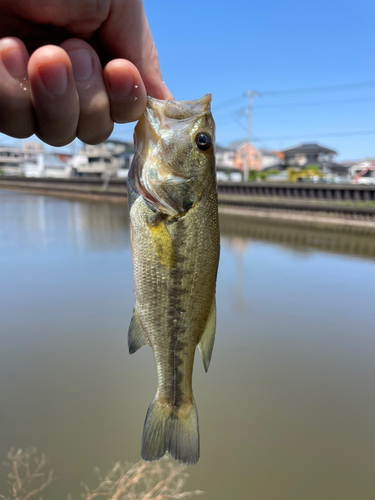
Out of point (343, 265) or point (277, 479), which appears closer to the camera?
point (277, 479)

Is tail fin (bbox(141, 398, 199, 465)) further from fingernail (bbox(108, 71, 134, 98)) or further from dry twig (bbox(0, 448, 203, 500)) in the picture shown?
dry twig (bbox(0, 448, 203, 500))

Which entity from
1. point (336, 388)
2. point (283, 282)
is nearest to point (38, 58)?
point (336, 388)

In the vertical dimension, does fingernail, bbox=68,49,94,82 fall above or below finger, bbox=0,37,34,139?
above

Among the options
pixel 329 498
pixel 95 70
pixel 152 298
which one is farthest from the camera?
pixel 329 498

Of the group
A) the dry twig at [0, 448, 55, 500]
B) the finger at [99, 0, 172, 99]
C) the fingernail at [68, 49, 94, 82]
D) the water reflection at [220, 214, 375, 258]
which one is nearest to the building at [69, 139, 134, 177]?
the water reflection at [220, 214, 375, 258]

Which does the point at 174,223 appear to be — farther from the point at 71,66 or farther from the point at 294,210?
the point at 294,210

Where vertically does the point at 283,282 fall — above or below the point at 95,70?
below

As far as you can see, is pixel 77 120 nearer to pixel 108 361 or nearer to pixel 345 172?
pixel 108 361

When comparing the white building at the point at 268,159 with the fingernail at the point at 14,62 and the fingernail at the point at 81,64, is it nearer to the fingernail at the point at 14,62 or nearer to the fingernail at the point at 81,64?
the fingernail at the point at 81,64
